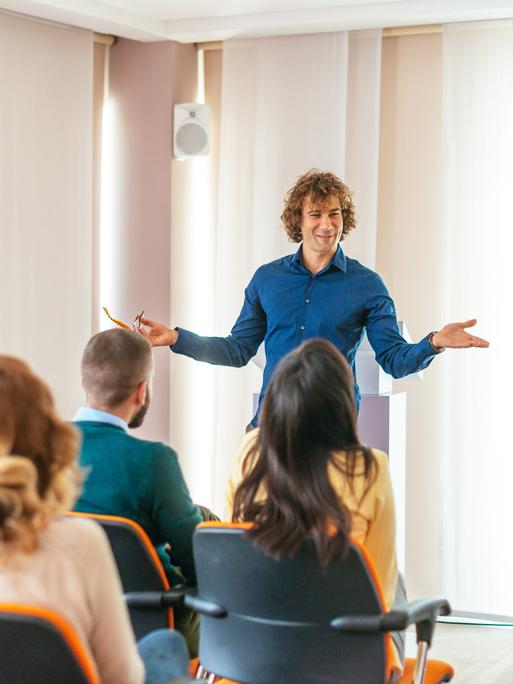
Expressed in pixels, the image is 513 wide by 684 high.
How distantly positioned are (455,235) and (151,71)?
75.1 inches

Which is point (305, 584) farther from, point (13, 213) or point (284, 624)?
point (13, 213)

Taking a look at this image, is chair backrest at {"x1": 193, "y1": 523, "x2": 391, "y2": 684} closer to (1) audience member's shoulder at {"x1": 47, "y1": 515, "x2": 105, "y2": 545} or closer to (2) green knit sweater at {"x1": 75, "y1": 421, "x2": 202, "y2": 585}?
(2) green knit sweater at {"x1": 75, "y1": 421, "x2": 202, "y2": 585}

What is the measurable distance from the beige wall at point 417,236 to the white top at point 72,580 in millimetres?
3902

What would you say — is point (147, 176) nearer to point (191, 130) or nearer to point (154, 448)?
point (191, 130)

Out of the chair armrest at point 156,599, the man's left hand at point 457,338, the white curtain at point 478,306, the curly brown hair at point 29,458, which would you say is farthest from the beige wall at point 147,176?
the curly brown hair at point 29,458

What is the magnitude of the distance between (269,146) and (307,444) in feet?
11.7

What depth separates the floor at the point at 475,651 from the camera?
157 inches

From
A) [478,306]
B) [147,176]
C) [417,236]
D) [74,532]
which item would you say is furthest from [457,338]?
[147,176]

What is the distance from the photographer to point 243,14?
5.34m

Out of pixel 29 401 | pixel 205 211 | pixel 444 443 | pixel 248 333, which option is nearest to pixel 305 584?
pixel 29 401

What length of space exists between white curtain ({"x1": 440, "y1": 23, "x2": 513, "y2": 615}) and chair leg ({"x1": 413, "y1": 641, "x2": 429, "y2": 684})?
2.89 m

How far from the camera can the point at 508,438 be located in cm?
508

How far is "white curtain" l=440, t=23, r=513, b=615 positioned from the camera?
5.08 meters

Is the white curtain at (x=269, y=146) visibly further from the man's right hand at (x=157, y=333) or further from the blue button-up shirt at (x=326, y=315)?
the man's right hand at (x=157, y=333)
